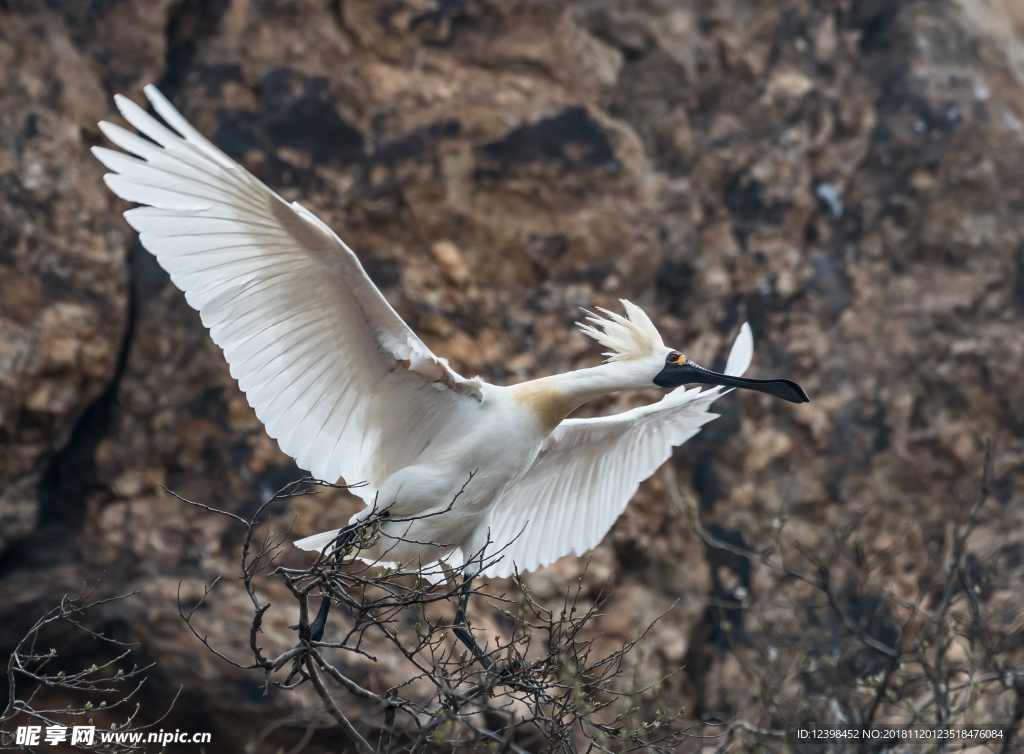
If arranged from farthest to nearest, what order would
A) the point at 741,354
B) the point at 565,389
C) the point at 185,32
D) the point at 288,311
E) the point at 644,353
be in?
the point at 185,32, the point at 741,354, the point at 644,353, the point at 565,389, the point at 288,311

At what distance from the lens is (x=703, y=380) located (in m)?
4.86

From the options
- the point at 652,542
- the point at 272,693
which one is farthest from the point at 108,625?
the point at 652,542

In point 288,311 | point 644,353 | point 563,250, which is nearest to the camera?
point 288,311

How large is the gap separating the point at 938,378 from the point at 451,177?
4529 millimetres

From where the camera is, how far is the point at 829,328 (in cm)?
840

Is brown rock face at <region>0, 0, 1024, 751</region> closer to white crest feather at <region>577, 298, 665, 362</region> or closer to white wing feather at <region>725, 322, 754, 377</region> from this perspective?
white wing feather at <region>725, 322, 754, 377</region>

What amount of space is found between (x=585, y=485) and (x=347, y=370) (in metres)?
1.78

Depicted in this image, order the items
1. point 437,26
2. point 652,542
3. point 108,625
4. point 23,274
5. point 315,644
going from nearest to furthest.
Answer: point 315,644 < point 108,625 < point 23,274 < point 652,542 < point 437,26

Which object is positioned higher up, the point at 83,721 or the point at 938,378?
the point at 938,378

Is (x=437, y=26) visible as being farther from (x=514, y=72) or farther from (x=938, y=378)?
(x=938, y=378)

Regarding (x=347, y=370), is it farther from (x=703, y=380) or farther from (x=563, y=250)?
(x=563, y=250)

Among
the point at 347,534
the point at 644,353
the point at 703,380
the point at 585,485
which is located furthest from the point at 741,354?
the point at 347,534

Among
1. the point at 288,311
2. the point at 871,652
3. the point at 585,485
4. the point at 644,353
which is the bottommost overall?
the point at 871,652

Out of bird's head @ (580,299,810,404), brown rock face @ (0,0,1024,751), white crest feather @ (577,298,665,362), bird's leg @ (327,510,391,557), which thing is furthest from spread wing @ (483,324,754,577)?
brown rock face @ (0,0,1024,751)
